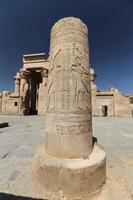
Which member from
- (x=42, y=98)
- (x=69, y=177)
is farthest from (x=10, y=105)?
(x=69, y=177)

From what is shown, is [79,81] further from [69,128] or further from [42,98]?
[42,98]

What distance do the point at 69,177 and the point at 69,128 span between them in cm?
76

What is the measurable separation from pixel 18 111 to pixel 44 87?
5191 millimetres

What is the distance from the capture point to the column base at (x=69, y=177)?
2.12m

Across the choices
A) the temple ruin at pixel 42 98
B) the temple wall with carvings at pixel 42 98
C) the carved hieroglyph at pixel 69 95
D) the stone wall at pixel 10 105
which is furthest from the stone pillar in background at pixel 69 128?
the stone wall at pixel 10 105

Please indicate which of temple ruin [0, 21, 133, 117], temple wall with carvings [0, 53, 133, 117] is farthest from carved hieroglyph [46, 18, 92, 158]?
temple ruin [0, 21, 133, 117]

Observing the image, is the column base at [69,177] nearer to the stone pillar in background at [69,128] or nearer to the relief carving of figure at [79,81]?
the stone pillar in background at [69,128]

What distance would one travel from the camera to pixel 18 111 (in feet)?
63.9

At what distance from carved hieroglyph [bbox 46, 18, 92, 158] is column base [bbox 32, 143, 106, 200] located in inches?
9.1

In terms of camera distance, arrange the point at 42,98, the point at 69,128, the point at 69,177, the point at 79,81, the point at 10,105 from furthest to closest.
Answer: the point at 10,105
the point at 42,98
the point at 79,81
the point at 69,128
the point at 69,177

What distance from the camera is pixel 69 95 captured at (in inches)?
99.4

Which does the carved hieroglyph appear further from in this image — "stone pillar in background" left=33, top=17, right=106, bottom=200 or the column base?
the column base

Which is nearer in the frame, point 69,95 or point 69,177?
point 69,177

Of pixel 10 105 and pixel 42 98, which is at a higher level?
pixel 42 98
